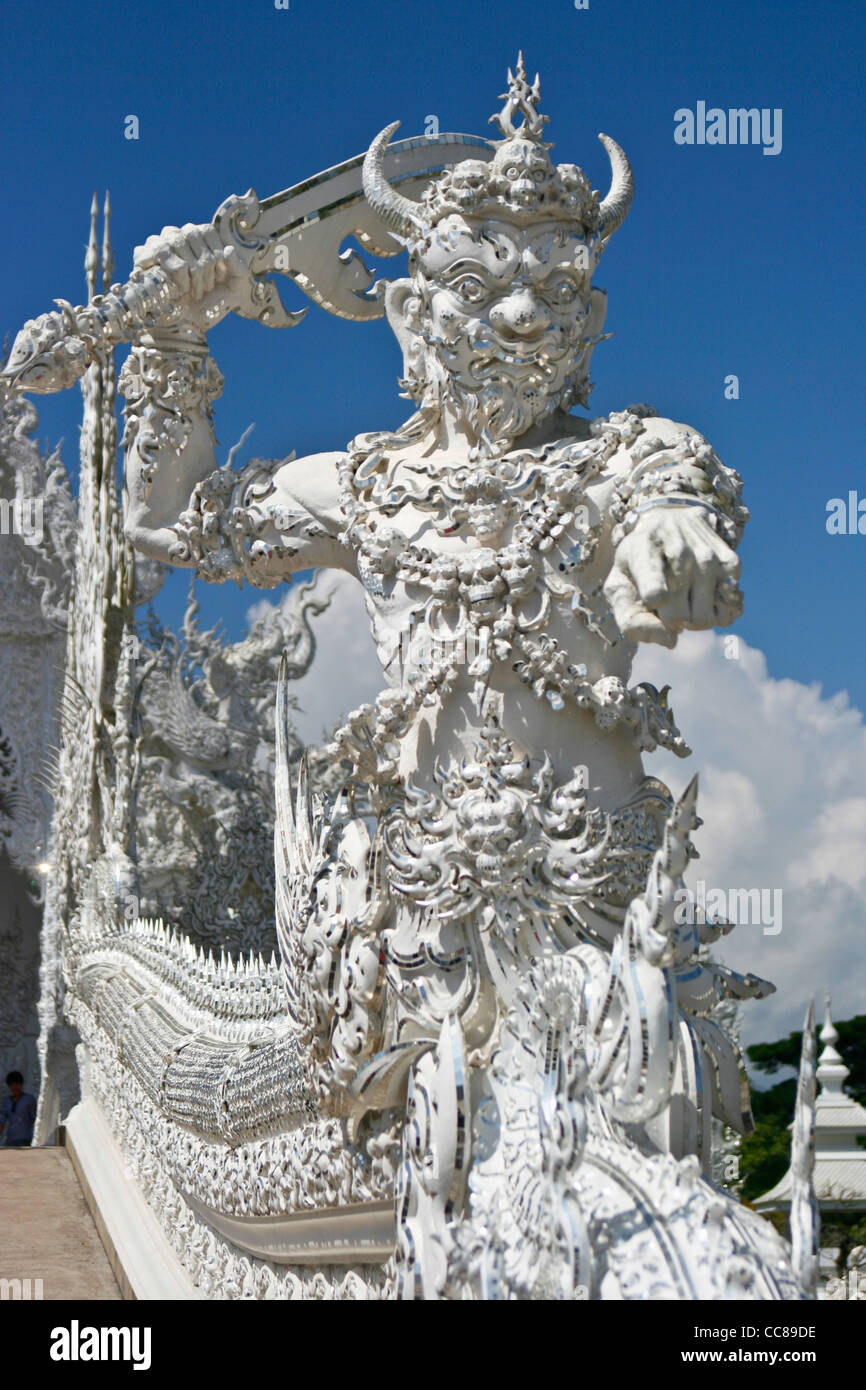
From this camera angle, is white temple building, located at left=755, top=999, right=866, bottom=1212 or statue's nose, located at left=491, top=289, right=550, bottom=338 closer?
statue's nose, located at left=491, top=289, right=550, bottom=338

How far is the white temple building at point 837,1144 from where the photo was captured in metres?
3.29

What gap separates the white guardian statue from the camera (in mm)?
1875

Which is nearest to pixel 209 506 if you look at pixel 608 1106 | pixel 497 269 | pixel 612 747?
Answer: pixel 497 269

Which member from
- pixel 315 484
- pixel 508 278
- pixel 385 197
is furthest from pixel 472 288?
pixel 315 484

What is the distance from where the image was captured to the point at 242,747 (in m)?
10.5

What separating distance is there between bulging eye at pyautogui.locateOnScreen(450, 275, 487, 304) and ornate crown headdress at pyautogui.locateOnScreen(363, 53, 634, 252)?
12 cm

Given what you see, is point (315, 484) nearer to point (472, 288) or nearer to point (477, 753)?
point (472, 288)

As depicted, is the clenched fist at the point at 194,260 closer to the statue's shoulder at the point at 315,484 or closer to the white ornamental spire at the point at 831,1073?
the statue's shoulder at the point at 315,484

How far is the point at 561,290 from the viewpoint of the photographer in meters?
2.43

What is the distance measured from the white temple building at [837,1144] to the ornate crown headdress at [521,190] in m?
1.81

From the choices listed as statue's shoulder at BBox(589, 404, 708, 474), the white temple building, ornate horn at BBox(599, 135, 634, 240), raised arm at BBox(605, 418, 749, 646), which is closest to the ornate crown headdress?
ornate horn at BBox(599, 135, 634, 240)

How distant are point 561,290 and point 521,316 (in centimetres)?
10

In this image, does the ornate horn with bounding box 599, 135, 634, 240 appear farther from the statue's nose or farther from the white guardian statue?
the statue's nose

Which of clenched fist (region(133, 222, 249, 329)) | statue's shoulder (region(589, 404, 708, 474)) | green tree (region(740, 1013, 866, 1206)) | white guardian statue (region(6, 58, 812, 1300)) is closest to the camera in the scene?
white guardian statue (region(6, 58, 812, 1300))
